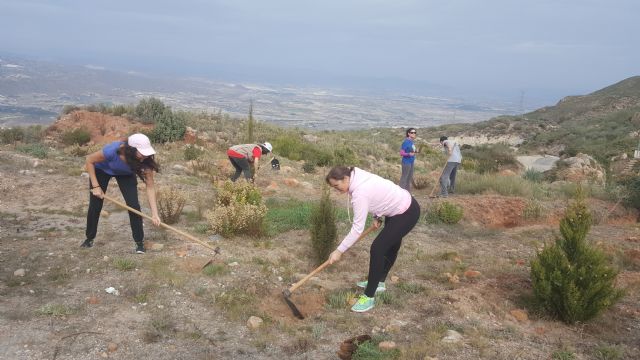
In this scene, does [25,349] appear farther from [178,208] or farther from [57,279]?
[178,208]

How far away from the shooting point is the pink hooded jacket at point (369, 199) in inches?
167

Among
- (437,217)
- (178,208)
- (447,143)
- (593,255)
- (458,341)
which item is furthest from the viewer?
(447,143)

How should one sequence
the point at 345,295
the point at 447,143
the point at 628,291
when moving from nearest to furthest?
the point at 345,295 < the point at 628,291 < the point at 447,143

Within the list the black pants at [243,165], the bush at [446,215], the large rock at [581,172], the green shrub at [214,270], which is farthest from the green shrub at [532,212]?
the large rock at [581,172]

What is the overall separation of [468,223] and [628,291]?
3.52m

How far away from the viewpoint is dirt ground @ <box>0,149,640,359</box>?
4.09 m

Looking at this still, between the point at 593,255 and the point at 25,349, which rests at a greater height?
the point at 593,255

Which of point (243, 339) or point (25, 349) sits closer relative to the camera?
point (25, 349)

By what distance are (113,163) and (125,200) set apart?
1.80 ft

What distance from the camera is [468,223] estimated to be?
9.03 m

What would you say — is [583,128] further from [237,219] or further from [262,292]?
[262,292]

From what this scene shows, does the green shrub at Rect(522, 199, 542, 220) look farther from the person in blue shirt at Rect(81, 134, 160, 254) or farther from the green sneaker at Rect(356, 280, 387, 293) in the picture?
the person in blue shirt at Rect(81, 134, 160, 254)

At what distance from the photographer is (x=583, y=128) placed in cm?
3247

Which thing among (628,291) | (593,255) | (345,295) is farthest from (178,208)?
(628,291)
